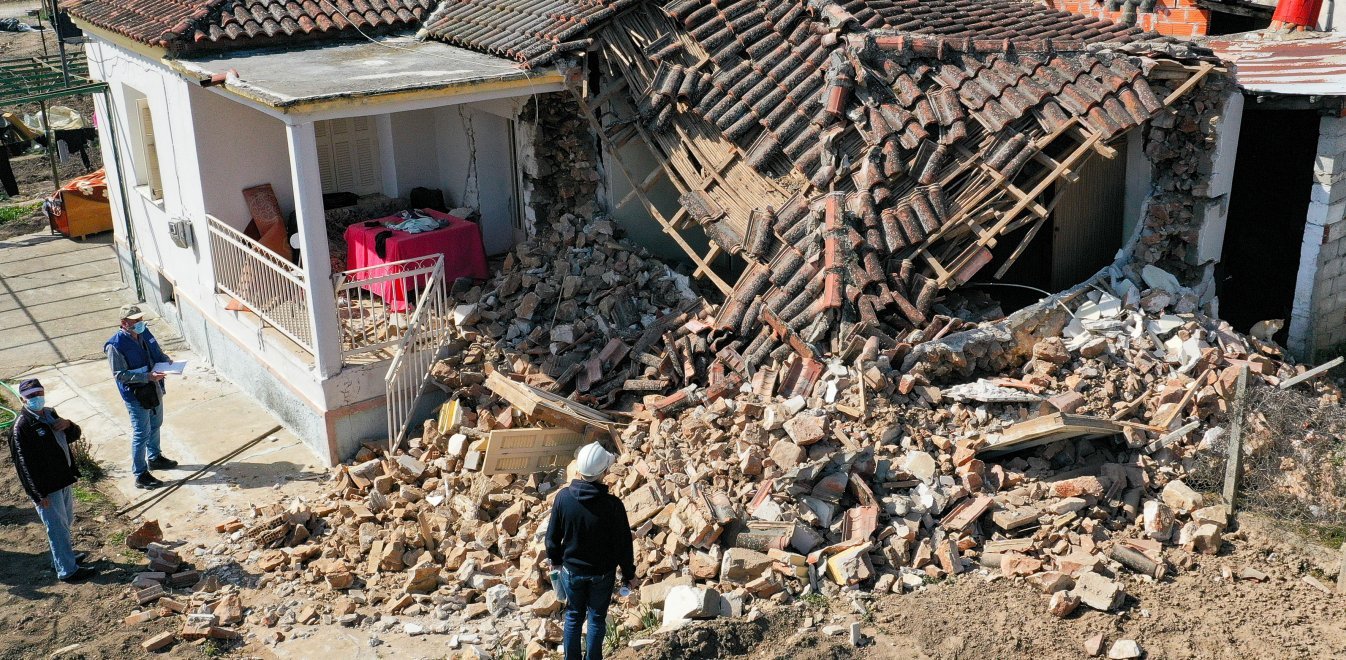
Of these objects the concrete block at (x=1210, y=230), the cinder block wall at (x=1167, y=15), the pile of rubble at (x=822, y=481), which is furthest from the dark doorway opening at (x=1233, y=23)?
the pile of rubble at (x=822, y=481)

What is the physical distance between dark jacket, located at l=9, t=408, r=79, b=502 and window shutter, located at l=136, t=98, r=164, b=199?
6146 mm

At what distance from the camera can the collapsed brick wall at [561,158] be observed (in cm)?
1171

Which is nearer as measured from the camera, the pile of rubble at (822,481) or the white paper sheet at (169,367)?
the pile of rubble at (822,481)

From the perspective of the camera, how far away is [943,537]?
820cm

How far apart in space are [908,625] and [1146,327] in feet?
12.1

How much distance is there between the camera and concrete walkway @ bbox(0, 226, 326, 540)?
1044cm

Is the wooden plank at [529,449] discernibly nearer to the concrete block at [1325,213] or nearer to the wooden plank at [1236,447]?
the wooden plank at [1236,447]

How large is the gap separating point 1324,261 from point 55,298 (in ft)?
49.4

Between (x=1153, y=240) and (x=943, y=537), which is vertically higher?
(x=1153, y=240)

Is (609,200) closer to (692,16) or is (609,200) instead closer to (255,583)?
(692,16)

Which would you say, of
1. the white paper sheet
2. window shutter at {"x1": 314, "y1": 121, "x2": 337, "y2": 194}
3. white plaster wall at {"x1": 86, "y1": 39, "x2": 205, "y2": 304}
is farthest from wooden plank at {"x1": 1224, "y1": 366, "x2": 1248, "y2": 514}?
white plaster wall at {"x1": 86, "y1": 39, "x2": 205, "y2": 304}

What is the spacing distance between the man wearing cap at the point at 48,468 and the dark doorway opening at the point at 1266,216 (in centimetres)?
1018

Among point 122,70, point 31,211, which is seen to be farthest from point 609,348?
point 31,211

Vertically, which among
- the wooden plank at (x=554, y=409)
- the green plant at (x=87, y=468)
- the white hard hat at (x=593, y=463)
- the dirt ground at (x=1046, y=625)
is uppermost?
the white hard hat at (x=593, y=463)
